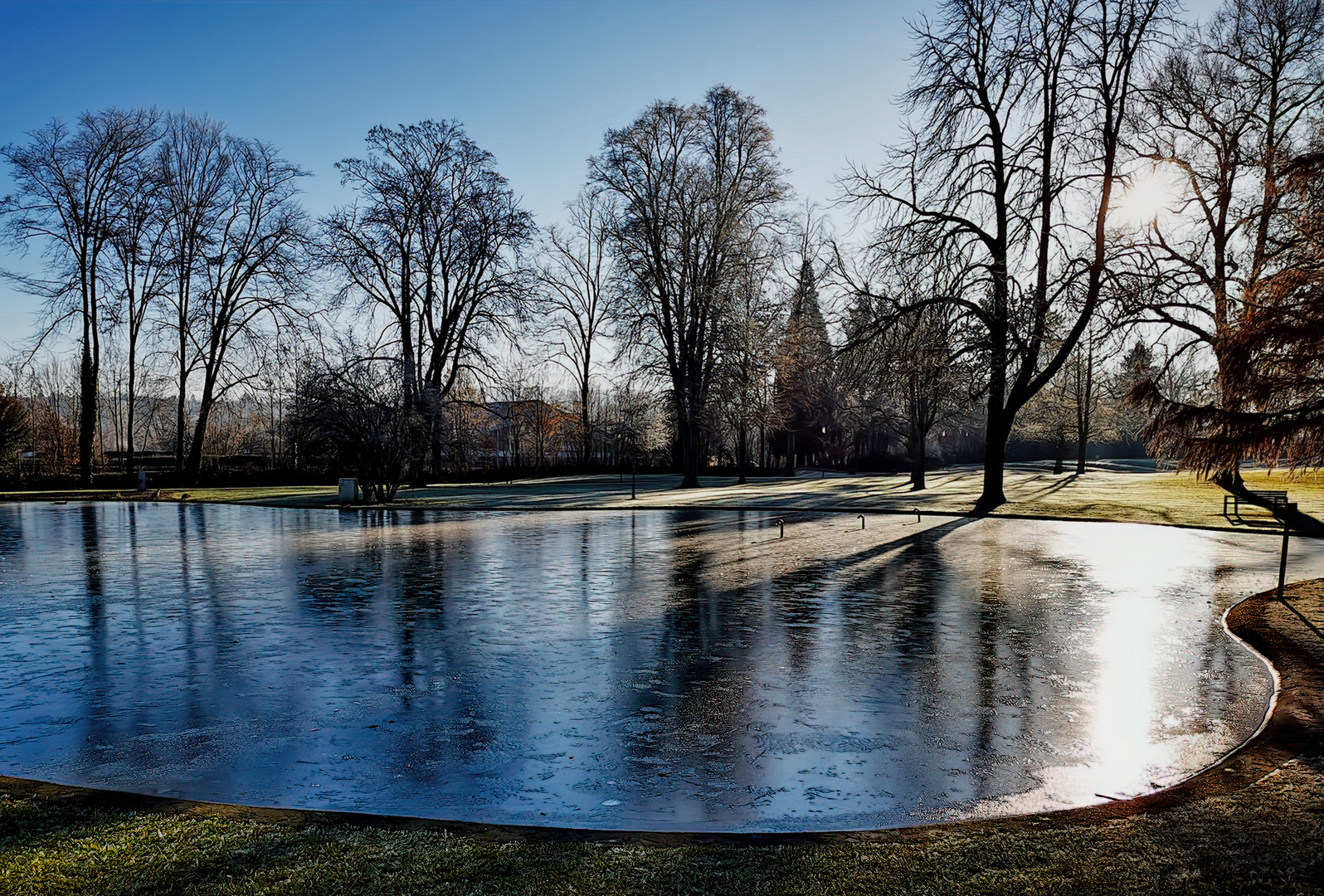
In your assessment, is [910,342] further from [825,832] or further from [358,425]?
[825,832]

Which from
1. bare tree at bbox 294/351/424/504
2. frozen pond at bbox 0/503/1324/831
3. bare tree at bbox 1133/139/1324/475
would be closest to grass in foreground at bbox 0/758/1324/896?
frozen pond at bbox 0/503/1324/831

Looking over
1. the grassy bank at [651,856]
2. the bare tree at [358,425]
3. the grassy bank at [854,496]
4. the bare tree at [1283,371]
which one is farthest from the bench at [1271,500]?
the bare tree at [358,425]

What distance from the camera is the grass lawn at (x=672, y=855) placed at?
3.64 metres

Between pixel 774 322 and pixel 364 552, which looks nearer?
pixel 364 552

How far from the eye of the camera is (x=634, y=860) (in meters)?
3.88

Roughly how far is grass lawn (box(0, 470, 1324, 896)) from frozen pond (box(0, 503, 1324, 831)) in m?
0.45

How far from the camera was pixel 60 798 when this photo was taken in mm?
4582

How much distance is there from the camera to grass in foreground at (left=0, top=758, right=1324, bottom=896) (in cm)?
363

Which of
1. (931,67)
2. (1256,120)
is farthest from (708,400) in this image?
(1256,120)

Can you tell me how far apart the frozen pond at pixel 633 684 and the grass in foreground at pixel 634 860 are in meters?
0.55

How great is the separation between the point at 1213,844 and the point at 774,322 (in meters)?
38.5

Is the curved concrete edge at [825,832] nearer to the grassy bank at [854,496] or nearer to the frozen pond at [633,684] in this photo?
the frozen pond at [633,684]

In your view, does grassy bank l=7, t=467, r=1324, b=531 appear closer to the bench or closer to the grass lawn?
the bench

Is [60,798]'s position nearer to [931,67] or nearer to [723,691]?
[723,691]
